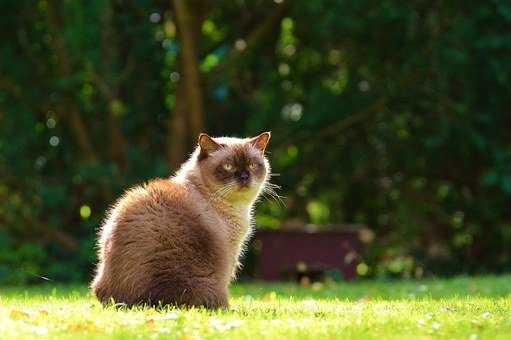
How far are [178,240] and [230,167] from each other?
897 mm

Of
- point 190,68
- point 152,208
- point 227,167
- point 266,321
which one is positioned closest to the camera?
point 266,321

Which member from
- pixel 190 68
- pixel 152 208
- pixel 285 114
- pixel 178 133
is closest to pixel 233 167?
pixel 152 208

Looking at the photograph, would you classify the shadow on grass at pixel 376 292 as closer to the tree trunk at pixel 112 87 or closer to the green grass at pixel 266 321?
the green grass at pixel 266 321

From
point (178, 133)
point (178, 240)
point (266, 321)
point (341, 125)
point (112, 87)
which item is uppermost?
point (178, 240)

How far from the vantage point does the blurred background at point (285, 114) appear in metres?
13.1

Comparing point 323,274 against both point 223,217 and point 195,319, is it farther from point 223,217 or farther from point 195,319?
point 195,319

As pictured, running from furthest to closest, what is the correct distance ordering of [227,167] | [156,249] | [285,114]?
[285,114], [227,167], [156,249]

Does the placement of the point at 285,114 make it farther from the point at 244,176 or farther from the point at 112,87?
the point at 244,176

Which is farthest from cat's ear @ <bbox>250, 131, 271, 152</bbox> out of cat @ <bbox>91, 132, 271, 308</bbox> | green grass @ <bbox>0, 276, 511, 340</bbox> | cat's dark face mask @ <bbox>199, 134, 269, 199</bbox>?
green grass @ <bbox>0, 276, 511, 340</bbox>

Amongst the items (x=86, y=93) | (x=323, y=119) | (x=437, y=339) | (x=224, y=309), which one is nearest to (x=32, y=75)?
(x=86, y=93)

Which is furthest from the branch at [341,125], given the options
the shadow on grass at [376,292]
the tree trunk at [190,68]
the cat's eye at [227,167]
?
the cat's eye at [227,167]

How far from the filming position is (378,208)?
51.9 feet

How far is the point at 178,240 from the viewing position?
6109mm

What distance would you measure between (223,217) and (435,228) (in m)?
9.31
